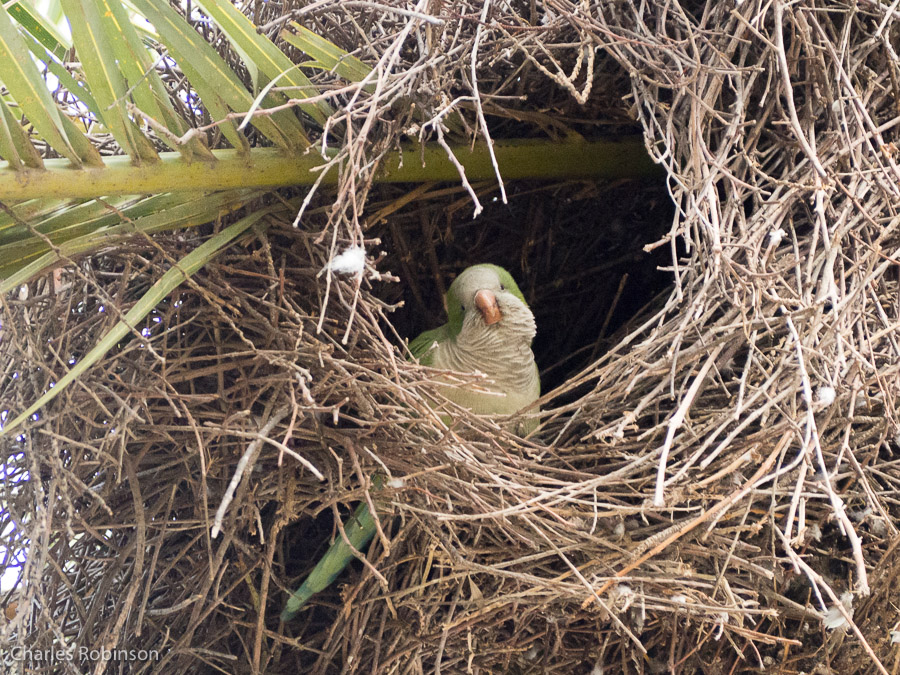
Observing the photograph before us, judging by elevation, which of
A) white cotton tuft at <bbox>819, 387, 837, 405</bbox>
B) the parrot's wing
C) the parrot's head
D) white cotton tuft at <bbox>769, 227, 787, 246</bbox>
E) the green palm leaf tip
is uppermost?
white cotton tuft at <bbox>769, 227, 787, 246</bbox>

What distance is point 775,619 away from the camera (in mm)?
1417

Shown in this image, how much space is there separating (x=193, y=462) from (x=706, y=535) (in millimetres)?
936

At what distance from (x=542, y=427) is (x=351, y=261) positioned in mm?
584

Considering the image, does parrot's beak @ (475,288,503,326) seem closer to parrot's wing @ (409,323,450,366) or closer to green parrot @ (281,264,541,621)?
green parrot @ (281,264,541,621)

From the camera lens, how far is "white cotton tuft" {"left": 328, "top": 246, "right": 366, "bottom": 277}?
1238mm

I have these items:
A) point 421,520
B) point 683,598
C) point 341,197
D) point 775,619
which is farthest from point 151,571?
point 775,619

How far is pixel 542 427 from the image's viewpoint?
1616 millimetres

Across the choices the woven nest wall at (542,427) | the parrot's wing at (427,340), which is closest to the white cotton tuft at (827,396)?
the woven nest wall at (542,427)

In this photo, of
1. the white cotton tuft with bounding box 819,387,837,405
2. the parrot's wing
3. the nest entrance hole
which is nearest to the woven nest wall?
the white cotton tuft with bounding box 819,387,837,405

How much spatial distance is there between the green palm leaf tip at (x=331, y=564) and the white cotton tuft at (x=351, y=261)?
520 millimetres

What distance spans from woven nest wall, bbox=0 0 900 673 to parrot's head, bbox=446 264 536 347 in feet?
0.91

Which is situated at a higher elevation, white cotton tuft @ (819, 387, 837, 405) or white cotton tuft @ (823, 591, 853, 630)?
white cotton tuft @ (819, 387, 837, 405)

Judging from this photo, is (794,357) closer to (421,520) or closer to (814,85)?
(814,85)

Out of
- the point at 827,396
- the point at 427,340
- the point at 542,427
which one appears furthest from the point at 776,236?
the point at 427,340
